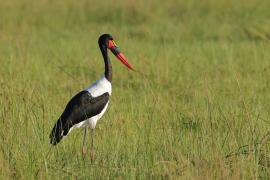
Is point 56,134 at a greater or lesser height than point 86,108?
lesser

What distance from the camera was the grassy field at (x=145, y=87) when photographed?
5055 millimetres

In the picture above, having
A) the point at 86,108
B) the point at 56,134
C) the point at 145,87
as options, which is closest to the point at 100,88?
the point at 86,108

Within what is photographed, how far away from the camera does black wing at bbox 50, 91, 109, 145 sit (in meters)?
5.91

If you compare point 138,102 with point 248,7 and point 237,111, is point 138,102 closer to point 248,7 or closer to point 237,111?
point 237,111

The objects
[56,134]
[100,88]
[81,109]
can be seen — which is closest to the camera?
[56,134]

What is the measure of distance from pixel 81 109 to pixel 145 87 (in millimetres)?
1572

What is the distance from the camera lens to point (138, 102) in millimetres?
7531

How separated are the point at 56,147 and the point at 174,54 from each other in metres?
4.60

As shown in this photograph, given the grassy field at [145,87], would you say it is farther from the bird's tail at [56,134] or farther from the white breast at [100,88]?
the white breast at [100,88]

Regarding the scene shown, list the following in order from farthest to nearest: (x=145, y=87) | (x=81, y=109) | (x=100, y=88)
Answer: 1. (x=145, y=87)
2. (x=100, y=88)
3. (x=81, y=109)

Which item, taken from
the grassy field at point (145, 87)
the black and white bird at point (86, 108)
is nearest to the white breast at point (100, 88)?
the black and white bird at point (86, 108)

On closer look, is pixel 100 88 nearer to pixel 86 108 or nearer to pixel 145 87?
pixel 86 108

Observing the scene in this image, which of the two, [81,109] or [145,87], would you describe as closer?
[81,109]

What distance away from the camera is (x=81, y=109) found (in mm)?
6152
